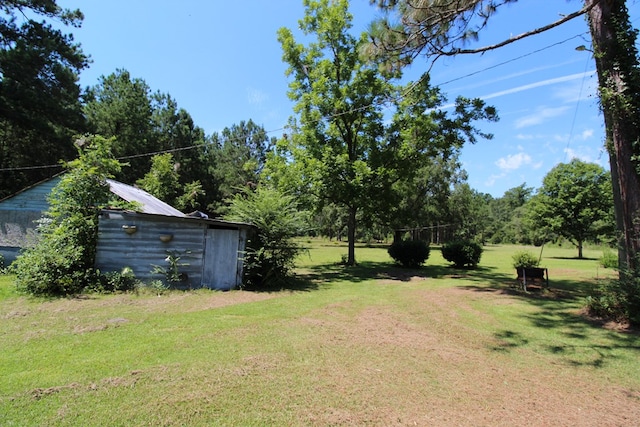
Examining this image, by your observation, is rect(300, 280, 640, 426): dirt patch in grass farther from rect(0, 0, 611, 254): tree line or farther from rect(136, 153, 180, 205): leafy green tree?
rect(136, 153, 180, 205): leafy green tree

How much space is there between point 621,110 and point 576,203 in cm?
2933

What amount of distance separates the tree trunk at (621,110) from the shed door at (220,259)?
34.0 feet

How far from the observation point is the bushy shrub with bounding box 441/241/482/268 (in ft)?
63.3

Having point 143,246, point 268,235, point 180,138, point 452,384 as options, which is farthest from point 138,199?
point 180,138

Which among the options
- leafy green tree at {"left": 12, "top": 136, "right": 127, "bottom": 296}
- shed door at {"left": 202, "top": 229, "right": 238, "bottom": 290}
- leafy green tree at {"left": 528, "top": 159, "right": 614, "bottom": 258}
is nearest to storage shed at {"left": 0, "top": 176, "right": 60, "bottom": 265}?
leafy green tree at {"left": 12, "top": 136, "right": 127, "bottom": 296}

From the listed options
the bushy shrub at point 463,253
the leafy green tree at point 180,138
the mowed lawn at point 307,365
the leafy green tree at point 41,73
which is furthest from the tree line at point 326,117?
the leafy green tree at point 180,138

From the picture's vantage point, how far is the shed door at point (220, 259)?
11.0 metres

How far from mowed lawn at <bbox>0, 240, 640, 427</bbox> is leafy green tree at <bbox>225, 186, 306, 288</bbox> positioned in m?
3.14

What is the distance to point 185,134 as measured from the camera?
126ft

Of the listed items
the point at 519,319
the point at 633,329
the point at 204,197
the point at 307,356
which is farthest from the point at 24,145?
the point at 633,329

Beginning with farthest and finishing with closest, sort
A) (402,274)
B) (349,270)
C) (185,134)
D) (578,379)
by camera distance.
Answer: (185,134) → (349,270) → (402,274) → (578,379)

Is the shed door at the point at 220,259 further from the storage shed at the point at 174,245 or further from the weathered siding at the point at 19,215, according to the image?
the weathered siding at the point at 19,215

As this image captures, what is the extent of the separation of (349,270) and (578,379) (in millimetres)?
13269

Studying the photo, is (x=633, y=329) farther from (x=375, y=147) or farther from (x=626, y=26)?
(x=375, y=147)
